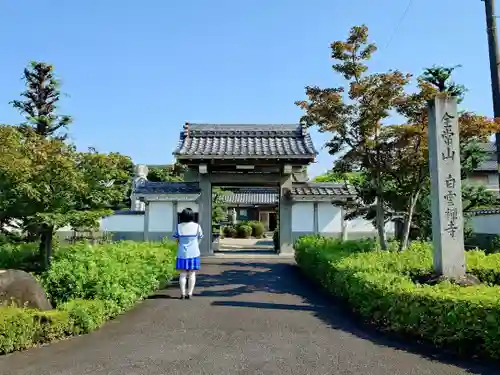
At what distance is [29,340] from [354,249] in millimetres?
7658

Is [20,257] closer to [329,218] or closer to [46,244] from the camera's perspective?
[46,244]

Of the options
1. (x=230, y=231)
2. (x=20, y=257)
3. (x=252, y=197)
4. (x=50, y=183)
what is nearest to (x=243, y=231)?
(x=230, y=231)

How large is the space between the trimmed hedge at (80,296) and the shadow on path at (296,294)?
57.5 inches

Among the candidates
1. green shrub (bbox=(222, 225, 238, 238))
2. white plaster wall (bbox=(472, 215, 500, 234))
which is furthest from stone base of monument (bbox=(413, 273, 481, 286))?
green shrub (bbox=(222, 225, 238, 238))

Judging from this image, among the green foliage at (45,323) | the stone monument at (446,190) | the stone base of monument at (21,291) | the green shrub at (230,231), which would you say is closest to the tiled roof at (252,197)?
the green shrub at (230,231)

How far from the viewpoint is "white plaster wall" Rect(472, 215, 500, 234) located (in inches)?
613

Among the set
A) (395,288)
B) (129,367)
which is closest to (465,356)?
(395,288)

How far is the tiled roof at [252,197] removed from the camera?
43.3m

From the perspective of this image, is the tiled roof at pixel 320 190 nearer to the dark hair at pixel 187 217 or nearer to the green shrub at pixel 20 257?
the dark hair at pixel 187 217

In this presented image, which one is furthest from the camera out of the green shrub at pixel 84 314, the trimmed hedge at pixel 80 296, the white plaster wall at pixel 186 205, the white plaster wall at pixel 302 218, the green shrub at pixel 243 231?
the green shrub at pixel 243 231

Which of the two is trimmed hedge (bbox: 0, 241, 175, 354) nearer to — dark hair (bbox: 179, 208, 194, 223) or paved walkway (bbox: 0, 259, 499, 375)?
paved walkway (bbox: 0, 259, 499, 375)

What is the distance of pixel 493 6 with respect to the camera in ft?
35.3

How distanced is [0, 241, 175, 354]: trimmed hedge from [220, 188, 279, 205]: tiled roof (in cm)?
3484

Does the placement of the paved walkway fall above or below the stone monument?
below
